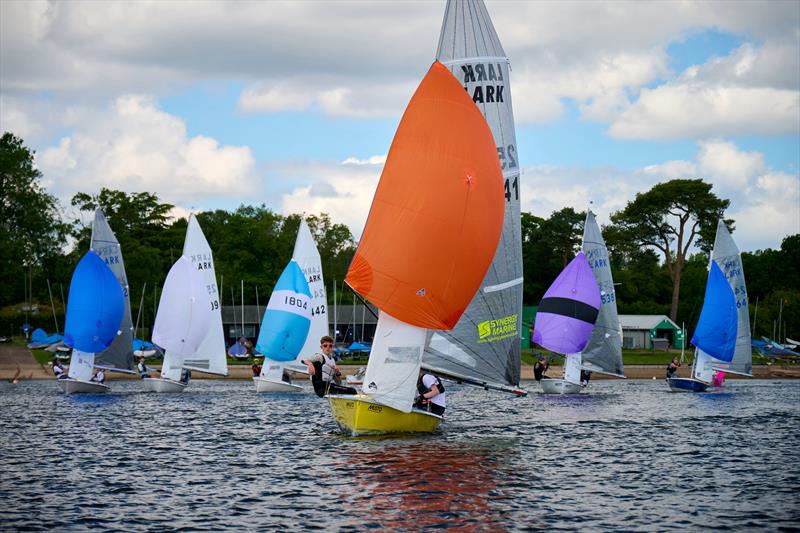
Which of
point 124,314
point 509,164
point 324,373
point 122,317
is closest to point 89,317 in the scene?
point 122,317

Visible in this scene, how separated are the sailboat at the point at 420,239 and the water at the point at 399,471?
6.21ft

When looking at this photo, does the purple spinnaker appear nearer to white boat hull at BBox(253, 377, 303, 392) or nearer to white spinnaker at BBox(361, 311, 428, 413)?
white boat hull at BBox(253, 377, 303, 392)

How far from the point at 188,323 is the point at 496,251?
1084 inches

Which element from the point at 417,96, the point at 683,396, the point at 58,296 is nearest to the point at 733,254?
the point at 683,396

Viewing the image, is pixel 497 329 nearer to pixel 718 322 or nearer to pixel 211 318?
pixel 211 318

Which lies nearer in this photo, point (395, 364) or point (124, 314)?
point (395, 364)

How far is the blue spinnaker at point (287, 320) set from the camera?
54.8m

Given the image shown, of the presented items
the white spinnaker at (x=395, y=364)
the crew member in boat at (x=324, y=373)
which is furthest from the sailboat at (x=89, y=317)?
the white spinnaker at (x=395, y=364)

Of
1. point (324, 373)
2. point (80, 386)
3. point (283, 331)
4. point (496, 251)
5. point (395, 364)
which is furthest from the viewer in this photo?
point (283, 331)

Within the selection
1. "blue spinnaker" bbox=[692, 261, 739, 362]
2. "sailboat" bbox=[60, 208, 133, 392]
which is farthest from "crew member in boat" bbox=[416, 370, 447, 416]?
"blue spinnaker" bbox=[692, 261, 739, 362]

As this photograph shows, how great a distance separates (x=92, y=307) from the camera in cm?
5134

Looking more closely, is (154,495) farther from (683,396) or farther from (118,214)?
(118,214)

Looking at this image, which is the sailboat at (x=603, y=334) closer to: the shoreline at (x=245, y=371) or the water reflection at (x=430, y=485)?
the shoreline at (x=245, y=371)

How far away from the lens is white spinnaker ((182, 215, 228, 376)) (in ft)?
186
